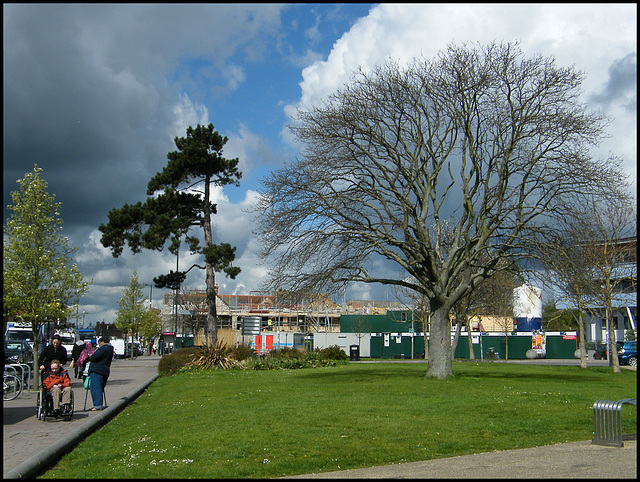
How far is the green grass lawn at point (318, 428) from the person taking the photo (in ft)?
27.9

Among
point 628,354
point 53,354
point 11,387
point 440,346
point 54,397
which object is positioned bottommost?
point 628,354

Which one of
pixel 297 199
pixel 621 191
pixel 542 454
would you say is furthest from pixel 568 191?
pixel 542 454

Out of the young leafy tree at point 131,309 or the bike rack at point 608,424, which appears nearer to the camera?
the bike rack at point 608,424

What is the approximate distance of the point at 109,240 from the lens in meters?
34.3

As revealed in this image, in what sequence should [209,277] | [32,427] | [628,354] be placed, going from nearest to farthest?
[32,427], [209,277], [628,354]

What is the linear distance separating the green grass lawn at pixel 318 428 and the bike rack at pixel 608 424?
744mm

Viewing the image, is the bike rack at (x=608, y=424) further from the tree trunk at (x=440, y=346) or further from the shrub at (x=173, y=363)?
the shrub at (x=173, y=363)

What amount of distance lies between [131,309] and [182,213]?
1136 inches

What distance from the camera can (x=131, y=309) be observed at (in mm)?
63031

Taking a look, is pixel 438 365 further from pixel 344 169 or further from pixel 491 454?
pixel 491 454

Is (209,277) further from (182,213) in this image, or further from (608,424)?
(608,424)

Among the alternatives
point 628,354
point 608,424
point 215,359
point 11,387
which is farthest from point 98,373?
point 628,354

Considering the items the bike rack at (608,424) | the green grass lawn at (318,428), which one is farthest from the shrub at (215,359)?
the bike rack at (608,424)

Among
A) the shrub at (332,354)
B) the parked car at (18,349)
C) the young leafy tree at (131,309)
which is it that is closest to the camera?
the parked car at (18,349)
